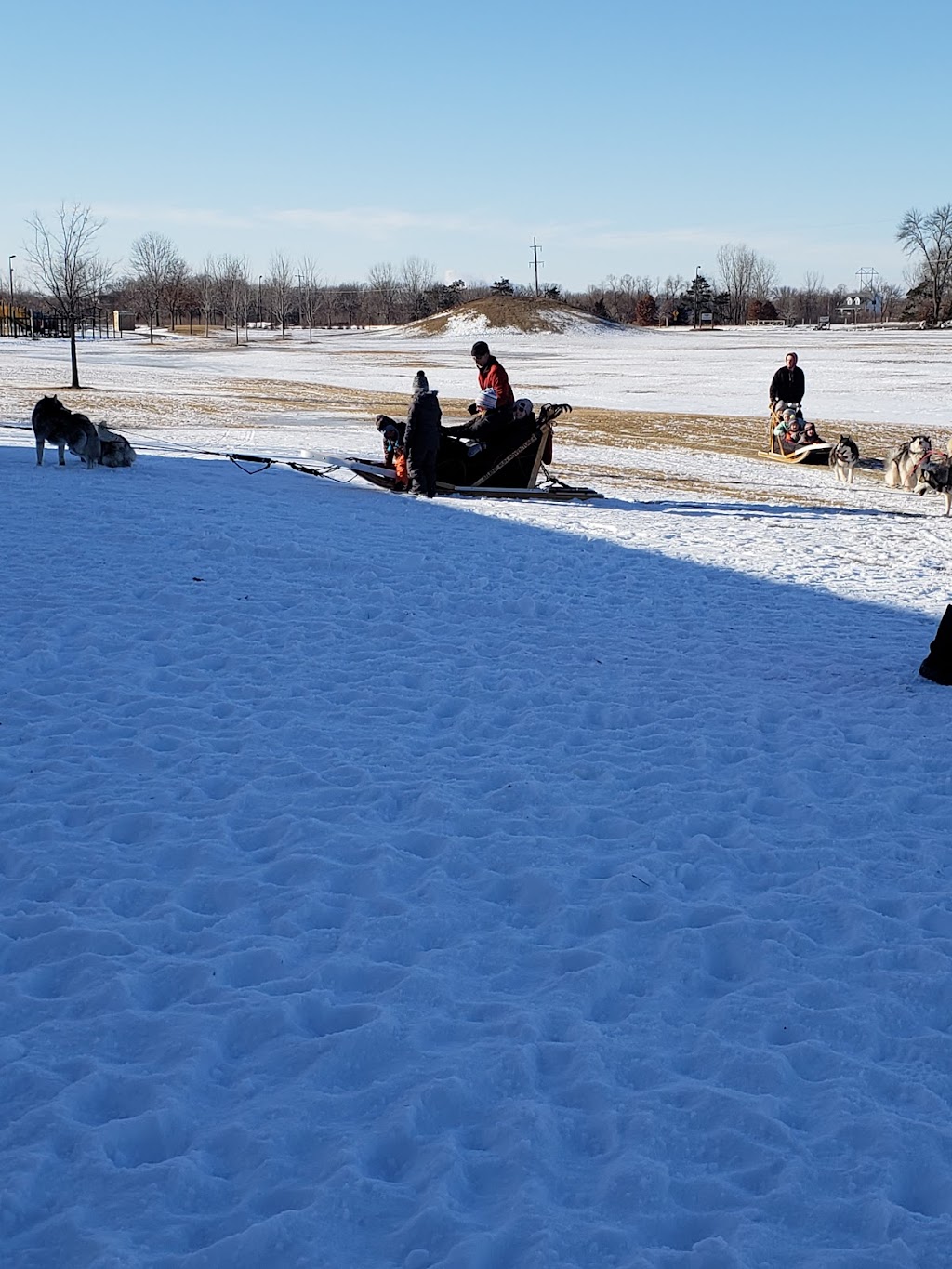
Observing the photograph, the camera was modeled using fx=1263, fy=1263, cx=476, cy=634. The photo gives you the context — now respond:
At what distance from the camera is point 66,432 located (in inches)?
620

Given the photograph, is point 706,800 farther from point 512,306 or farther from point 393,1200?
point 512,306

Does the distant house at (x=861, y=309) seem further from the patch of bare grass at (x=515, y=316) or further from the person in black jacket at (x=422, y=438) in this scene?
the person in black jacket at (x=422, y=438)

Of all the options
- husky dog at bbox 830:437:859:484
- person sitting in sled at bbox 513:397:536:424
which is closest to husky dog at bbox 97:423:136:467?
person sitting in sled at bbox 513:397:536:424

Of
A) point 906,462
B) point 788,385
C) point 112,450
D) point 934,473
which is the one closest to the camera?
point 112,450

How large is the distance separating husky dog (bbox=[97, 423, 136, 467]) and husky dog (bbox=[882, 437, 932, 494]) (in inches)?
414

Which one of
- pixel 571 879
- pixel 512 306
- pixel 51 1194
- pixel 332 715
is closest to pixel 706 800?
pixel 571 879

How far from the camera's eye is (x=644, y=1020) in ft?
12.1

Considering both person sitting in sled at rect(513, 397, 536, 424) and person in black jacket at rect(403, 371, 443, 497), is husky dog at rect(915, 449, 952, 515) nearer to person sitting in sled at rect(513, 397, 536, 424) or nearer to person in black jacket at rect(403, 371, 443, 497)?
person sitting in sled at rect(513, 397, 536, 424)

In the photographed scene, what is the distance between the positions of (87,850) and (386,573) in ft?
18.4

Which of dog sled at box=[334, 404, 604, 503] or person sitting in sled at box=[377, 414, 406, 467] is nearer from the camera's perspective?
dog sled at box=[334, 404, 604, 503]

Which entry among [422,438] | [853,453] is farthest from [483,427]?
[853,453]

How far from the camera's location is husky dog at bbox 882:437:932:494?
17.4m

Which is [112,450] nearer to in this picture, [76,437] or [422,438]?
[76,437]

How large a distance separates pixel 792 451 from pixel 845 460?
10.1ft
